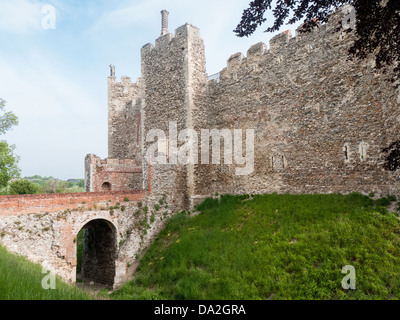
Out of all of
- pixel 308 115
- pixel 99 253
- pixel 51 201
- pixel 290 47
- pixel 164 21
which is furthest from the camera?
pixel 164 21

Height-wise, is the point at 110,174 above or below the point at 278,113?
below

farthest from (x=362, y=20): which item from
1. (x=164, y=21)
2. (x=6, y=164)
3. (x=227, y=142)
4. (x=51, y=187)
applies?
(x=51, y=187)

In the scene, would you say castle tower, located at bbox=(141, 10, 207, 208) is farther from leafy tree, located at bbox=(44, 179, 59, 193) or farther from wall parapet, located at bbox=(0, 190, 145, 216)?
leafy tree, located at bbox=(44, 179, 59, 193)

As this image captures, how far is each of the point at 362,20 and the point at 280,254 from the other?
20.0 ft

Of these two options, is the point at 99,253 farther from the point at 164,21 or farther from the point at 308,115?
the point at 164,21

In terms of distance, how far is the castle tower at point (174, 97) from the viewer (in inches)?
563

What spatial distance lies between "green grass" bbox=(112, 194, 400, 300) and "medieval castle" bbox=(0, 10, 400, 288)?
141 centimetres

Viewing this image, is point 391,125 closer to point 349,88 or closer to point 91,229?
point 349,88

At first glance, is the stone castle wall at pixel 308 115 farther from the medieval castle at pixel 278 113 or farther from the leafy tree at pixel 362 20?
the leafy tree at pixel 362 20

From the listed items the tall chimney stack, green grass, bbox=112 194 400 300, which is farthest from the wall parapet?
the tall chimney stack

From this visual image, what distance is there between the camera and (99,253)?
1370cm

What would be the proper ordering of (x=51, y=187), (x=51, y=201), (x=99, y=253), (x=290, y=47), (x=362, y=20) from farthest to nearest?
(x=51, y=187) < (x=99, y=253) < (x=290, y=47) < (x=51, y=201) < (x=362, y=20)
